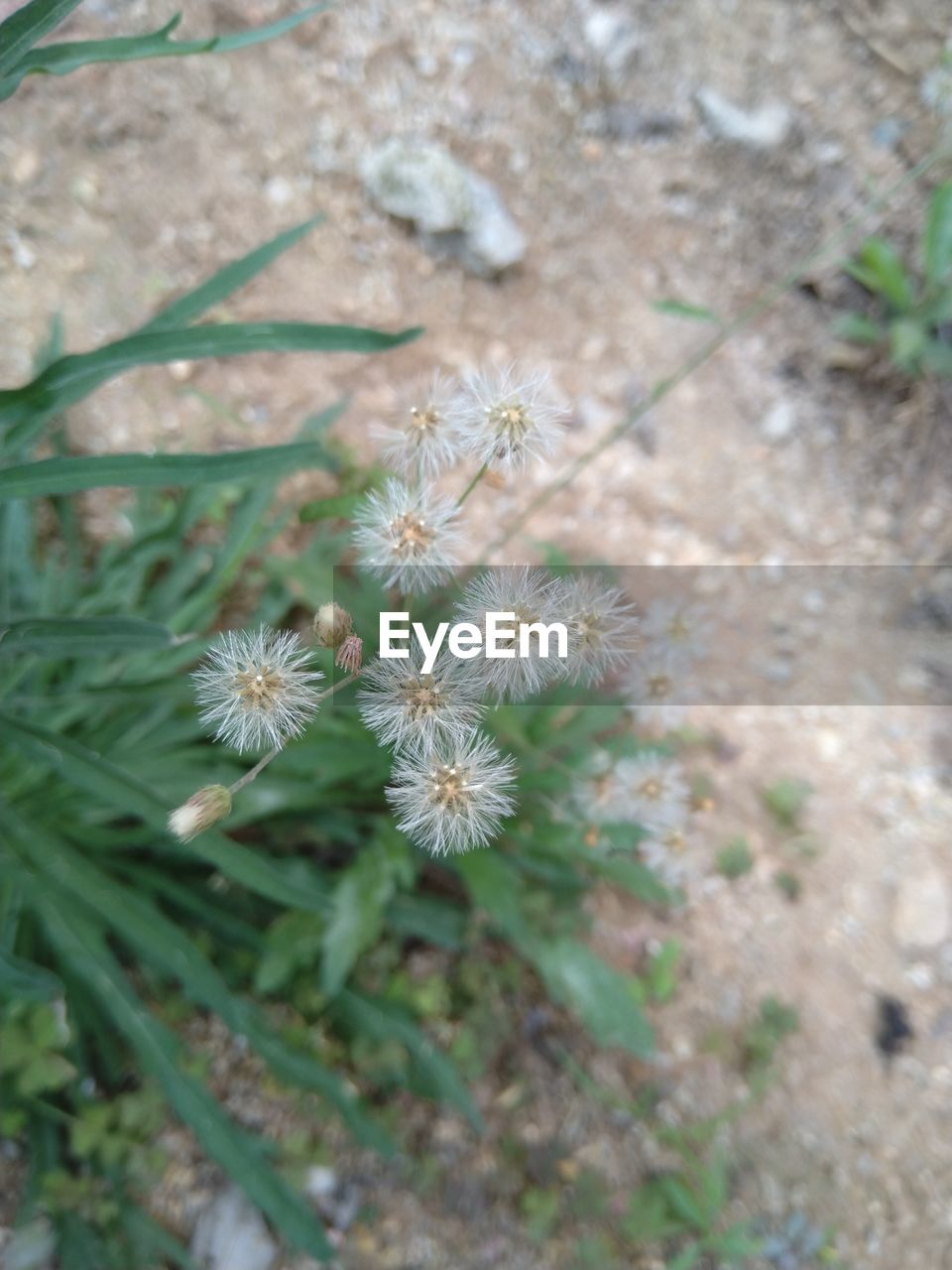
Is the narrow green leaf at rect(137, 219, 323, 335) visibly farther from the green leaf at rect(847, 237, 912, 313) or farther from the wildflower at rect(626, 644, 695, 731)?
the green leaf at rect(847, 237, 912, 313)

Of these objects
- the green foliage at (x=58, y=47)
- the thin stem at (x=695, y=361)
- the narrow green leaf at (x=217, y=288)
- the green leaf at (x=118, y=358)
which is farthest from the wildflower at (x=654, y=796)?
the green foliage at (x=58, y=47)

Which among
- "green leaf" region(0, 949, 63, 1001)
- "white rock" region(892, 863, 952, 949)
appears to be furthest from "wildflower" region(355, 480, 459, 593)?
"white rock" region(892, 863, 952, 949)

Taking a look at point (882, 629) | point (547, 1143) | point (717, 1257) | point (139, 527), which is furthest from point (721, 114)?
point (717, 1257)

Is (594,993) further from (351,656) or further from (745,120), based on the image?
(745,120)

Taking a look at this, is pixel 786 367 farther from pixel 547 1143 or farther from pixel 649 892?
pixel 547 1143

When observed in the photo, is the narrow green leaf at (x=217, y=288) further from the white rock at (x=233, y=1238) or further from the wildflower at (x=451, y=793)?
the white rock at (x=233, y=1238)

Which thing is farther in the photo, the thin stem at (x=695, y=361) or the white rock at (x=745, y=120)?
the white rock at (x=745, y=120)
